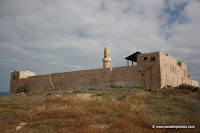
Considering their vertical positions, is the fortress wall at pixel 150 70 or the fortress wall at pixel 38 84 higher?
the fortress wall at pixel 150 70

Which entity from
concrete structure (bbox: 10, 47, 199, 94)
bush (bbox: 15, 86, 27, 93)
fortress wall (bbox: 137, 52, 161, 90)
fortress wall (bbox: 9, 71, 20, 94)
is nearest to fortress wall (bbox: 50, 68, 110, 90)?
concrete structure (bbox: 10, 47, 199, 94)

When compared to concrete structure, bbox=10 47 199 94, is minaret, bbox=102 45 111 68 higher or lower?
higher

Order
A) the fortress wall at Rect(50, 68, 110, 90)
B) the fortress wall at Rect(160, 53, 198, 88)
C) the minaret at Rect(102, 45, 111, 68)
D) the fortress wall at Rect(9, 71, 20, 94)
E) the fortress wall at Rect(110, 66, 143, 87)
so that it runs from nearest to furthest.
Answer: the fortress wall at Rect(160, 53, 198, 88) < the fortress wall at Rect(110, 66, 143, 87) < the fortress wall at Rect(50, 68, 110, 90) < the minaret at Rect(102, 45, 111, 68) < the fortress wall at Rect(9, 71, 20, 94)

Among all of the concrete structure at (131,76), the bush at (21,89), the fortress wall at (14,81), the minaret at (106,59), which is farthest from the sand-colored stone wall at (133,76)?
the fortress wall at (14,81)

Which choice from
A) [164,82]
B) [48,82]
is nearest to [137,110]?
[164,82]

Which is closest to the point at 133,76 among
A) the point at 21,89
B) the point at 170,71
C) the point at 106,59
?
the point at 170,71

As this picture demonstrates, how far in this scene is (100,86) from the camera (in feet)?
67.8

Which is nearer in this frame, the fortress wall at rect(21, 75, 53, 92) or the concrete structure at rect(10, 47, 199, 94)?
the concrete structure at rect(10, 47, 199, 94)

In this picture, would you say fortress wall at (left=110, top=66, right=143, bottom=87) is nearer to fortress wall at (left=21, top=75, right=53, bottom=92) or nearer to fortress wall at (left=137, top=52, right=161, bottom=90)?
fortress wall at (left=137, top=52, right=161, bottom=90)

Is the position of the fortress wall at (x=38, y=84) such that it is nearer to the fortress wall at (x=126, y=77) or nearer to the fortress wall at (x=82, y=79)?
the fortress wall at (x=82, y=79)

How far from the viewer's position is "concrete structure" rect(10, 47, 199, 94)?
16109mm

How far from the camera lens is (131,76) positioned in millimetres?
17844

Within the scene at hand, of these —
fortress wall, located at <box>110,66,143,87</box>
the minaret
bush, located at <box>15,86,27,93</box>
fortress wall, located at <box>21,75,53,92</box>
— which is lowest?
bush, located at <box>15,86,27,93</box>

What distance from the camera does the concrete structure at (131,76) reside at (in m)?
16.1
